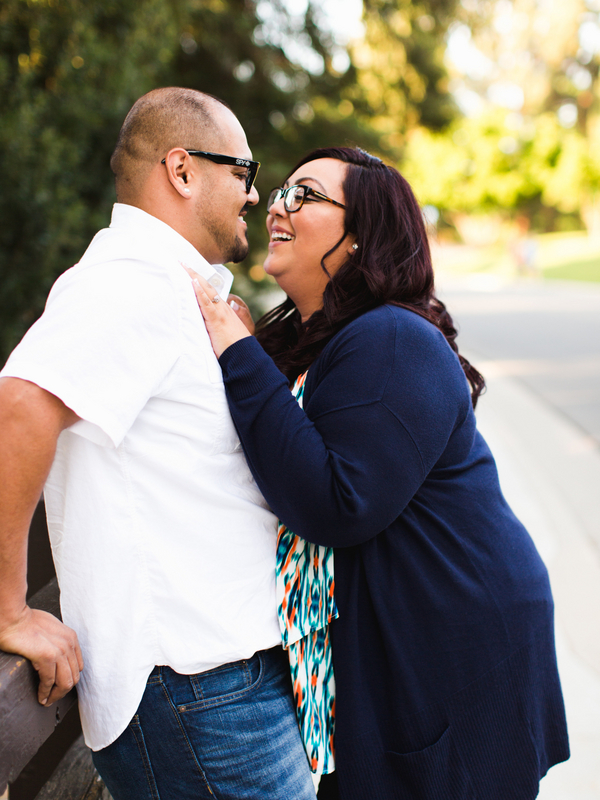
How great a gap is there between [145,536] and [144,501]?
73 mm

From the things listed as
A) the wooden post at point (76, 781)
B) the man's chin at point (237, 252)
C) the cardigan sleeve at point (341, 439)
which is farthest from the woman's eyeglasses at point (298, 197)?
the wooden post at point (76, 781)

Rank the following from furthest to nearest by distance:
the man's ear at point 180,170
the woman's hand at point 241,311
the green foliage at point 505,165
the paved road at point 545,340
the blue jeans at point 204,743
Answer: the green foliage at point 505,165 → the paved road at point 545,340 → the woman's hand at point 241,311 → the man's ear at point 180,170 → the blue jeans at point 204,743

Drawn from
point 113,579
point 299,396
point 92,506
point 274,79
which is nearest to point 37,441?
point 92,506

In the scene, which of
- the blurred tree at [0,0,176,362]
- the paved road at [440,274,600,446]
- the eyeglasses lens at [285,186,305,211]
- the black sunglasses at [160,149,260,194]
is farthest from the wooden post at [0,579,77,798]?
the paved road at [440,274,600,446]

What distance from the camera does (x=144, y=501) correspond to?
4.33 feet

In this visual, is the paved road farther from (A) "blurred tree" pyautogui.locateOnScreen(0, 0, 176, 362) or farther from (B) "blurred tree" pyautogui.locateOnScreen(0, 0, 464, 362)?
(A) "blurred tree" pyautogui.locateOnScreen(0, 0, 176, 362)

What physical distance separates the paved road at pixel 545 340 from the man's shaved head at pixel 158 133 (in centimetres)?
593

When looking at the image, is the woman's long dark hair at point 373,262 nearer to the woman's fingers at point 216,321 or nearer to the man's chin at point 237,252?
the man's chin at point 237,252

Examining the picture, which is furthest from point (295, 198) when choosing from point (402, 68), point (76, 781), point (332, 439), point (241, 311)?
point (402, 68)

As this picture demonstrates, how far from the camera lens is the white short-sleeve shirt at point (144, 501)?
1.22 metres

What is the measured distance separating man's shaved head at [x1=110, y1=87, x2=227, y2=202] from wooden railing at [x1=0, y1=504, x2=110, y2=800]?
1077mm

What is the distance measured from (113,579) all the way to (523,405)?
7.21 metres

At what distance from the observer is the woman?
4.60 feet

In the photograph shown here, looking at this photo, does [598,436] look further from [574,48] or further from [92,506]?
[574,48]
